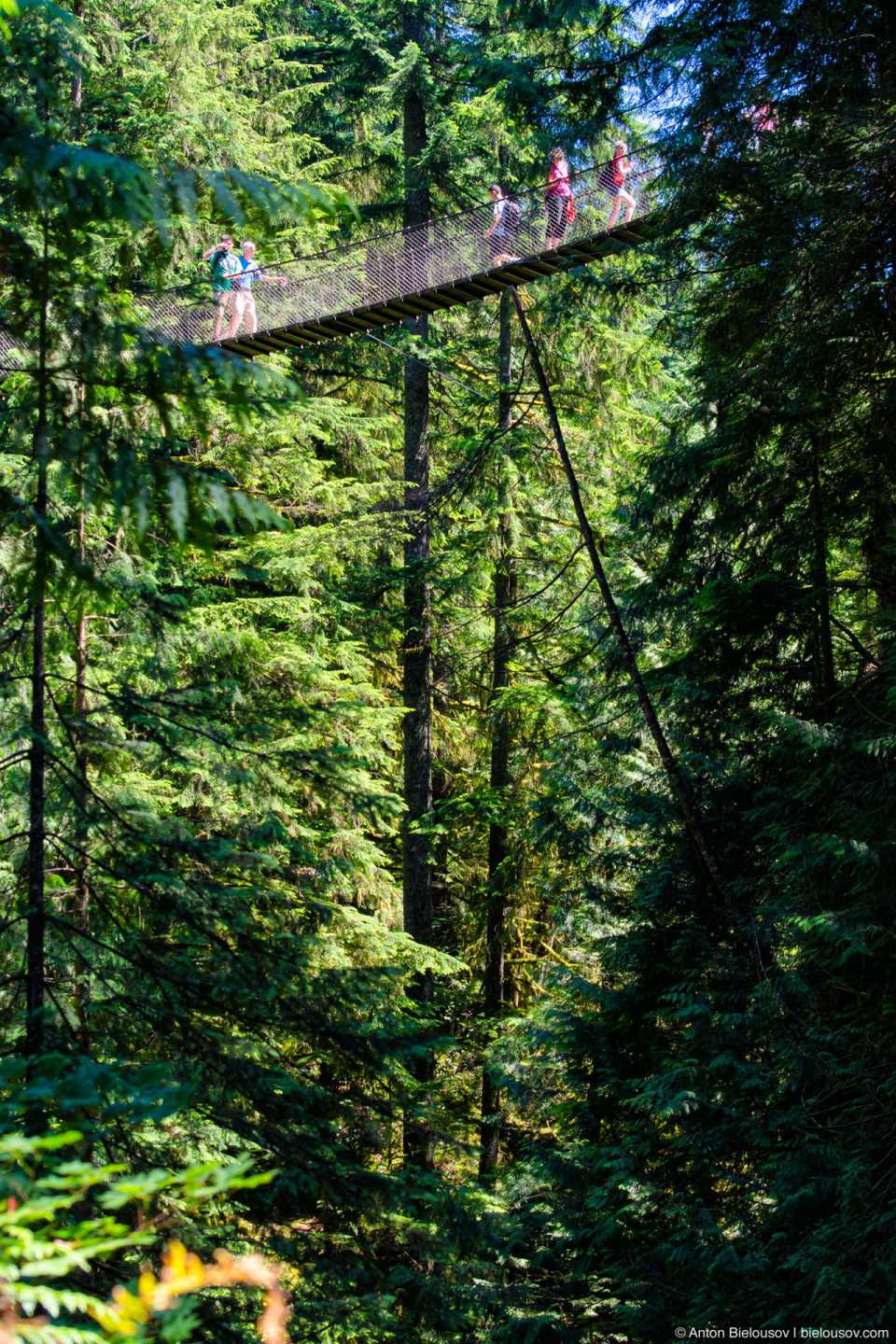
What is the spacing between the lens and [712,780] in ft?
19.3

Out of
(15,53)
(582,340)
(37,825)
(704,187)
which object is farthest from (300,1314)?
(582,340)

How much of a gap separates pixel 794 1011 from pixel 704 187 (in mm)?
4257

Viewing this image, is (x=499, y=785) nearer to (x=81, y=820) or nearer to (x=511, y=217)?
(x=511, y=217)

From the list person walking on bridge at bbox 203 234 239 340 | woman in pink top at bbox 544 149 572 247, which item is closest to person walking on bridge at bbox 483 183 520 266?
woman in pink top at bbox 544 149 572 247

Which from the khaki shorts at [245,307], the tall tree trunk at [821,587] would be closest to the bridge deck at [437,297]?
the khaki shorts at [245,307]

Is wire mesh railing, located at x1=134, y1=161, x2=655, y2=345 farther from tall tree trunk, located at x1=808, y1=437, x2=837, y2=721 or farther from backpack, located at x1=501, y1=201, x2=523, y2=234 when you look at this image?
tall tree trunk, located at x1=808, y1=437, x2=837, y2=721

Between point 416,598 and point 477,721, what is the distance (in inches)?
87.7

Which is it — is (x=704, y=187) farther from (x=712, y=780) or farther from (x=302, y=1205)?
(x=302, y=1205)

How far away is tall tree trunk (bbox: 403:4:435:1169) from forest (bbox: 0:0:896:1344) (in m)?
0.05

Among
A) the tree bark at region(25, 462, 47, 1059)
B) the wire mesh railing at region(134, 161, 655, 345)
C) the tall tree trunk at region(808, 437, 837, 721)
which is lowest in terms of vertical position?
the tree bark at region(25, 462, 47, 1059)

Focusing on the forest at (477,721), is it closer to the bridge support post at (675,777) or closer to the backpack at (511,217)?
the bridge support post at (675,777)

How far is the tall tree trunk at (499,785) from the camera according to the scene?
10.2m

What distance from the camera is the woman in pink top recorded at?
260 inches

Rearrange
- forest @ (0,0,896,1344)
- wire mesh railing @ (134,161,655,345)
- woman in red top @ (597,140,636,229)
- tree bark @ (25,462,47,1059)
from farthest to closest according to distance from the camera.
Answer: wire mesh railing @ (134,161,655,345), woman in red top @ (597,140,636,229), tree bark @ (25,462,47,1059), forest @ (0,0,896,1344)
